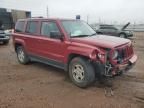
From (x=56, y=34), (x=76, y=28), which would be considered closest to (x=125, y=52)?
(x=76, y=28)

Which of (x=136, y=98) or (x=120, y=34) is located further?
(x=120, y=34)

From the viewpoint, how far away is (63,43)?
6.45 meters

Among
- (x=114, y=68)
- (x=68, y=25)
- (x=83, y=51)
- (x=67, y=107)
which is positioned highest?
(x=68, y=25)

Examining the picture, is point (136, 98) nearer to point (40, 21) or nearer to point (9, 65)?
point (40, 21)

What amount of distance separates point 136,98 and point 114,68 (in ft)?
2.93

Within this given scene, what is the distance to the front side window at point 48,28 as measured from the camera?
6.94m

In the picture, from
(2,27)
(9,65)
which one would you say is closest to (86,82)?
(9,65)

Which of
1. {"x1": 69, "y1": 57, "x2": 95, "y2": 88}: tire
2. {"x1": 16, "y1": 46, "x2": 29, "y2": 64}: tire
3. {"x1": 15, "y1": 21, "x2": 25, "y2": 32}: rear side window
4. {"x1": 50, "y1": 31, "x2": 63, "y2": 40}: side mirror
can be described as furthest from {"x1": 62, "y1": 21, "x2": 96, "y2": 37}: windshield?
{"x1": 16, "y1": 46, "x2": 29, "y2": 64}: tire

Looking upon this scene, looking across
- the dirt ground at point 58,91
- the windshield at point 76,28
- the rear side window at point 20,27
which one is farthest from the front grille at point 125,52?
the rear side window at point 20,27

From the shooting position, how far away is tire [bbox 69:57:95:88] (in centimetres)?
571

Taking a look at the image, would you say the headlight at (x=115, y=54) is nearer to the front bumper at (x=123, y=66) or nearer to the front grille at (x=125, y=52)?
the front grille at (x=125, y=52)

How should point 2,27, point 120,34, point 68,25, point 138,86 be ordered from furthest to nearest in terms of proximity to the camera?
1. point 120,34
2. point 2,27
3. point 68,25
4. point 138,86

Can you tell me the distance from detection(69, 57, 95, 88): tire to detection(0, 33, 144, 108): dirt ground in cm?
19

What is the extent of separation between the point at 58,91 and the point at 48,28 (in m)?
2.35
